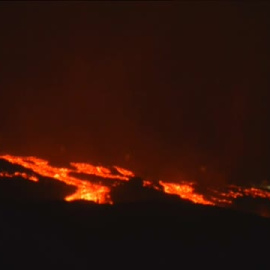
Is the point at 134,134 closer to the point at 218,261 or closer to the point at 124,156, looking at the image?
the point at 124,156

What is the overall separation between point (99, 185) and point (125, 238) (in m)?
3.13

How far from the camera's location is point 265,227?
1162 cm

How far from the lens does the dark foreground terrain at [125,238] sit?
348 inches

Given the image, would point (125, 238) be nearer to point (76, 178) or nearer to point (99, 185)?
point (99, 185)

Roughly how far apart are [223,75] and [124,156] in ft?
24.9

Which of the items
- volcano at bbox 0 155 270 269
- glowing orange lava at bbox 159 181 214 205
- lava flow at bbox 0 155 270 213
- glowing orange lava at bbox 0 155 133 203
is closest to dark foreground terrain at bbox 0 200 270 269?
volcano at bbox 0 155 270 269

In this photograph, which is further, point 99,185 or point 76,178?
point 76,178

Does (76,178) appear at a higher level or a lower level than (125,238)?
higher

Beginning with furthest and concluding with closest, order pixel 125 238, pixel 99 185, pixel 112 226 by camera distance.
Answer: pixel 99 185 → pixel 112 226 → pixel 125 238

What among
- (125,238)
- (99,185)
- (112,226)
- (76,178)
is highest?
(76,178)

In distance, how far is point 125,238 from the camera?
9.90m

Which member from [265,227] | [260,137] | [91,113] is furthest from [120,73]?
[265,227]

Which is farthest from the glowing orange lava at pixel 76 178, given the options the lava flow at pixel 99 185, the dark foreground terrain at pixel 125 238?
the dark foreground terrain at pixel 125 238

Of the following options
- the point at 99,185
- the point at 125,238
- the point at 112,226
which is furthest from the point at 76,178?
the point at 125,238
